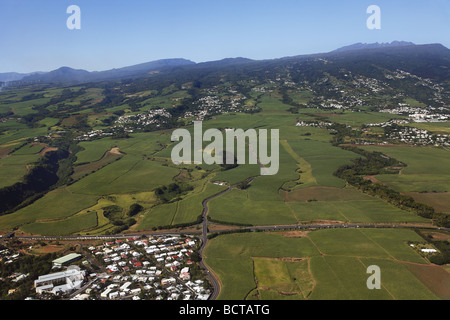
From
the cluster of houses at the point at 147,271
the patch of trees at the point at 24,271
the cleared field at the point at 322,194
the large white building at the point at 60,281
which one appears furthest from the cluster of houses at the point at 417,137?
the patch of trees at the point at 24,271

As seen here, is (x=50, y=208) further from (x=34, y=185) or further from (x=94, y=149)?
(x=94, y=149)

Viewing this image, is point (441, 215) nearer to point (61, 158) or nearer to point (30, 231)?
point (30, 231)

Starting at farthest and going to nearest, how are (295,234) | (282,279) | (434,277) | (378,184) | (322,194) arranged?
1. (378,184)
2. (322,194)
3. (295,234)
4. (282,279)
5. (434,277)

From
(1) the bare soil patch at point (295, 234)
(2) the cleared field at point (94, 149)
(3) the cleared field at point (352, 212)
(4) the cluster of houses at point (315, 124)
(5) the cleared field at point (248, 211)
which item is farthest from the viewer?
(4) the cluster of houses at point (315, 124)

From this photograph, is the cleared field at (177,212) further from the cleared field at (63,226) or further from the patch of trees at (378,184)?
the patch of trees at (378,184)

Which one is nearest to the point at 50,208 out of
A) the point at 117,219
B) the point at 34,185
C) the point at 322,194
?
the point at 34,185

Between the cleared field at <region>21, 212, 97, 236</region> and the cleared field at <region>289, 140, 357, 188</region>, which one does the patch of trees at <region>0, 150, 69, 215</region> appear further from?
the cleared field at <region>289, 140, 357, 188</region>
